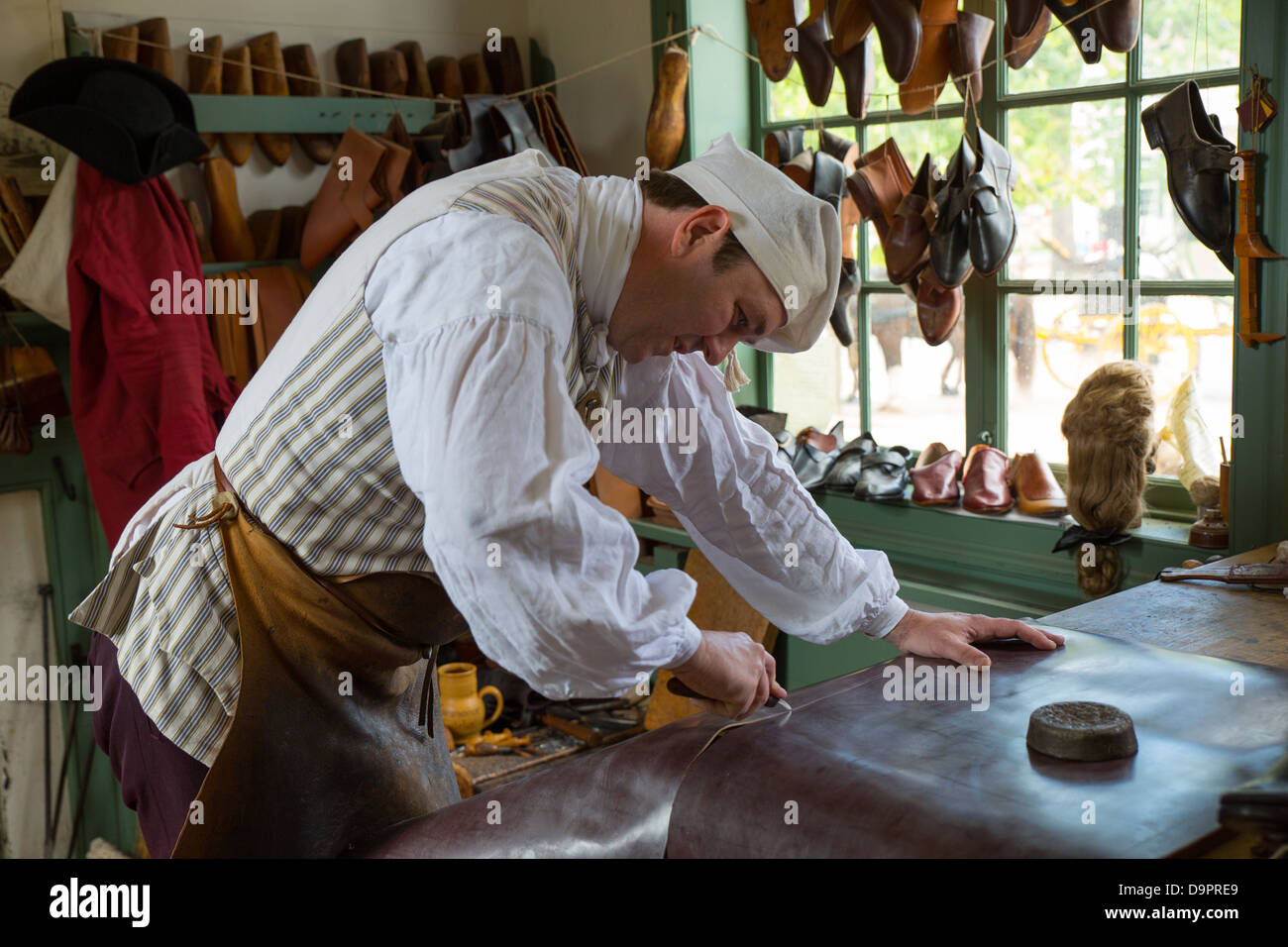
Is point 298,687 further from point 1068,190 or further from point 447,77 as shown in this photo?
point 447,77

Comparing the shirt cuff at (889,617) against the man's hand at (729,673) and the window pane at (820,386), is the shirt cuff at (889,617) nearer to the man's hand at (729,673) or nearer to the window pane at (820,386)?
the man's hand at (729,673)

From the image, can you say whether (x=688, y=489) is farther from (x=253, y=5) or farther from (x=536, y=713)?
(x=253, y=5)

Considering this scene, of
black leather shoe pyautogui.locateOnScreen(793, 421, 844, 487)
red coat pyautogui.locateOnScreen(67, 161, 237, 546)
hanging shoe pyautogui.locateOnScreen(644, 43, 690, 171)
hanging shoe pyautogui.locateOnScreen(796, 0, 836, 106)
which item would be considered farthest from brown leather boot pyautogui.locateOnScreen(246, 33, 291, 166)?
black leather shoe pyautogui.locateOnScreen(793, 421, 844, 487)

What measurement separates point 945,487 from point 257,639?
211cm

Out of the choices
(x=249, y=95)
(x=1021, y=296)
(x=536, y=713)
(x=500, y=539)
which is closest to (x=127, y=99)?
(x=249, y=95)

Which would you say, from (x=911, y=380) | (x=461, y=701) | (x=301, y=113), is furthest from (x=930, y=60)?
(x=461, y=701)

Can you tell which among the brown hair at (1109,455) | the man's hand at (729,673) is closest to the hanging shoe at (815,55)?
the brown hair at (1109,455)

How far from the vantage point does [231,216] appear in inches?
147

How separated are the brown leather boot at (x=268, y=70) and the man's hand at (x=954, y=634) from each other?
9.31ft

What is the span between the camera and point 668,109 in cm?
367

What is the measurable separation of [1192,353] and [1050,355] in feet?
1.25

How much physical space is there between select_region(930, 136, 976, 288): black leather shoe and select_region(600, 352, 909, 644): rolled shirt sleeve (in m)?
1.36

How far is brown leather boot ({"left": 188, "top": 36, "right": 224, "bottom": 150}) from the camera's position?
145 inches

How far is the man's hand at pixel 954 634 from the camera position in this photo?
173 cm
